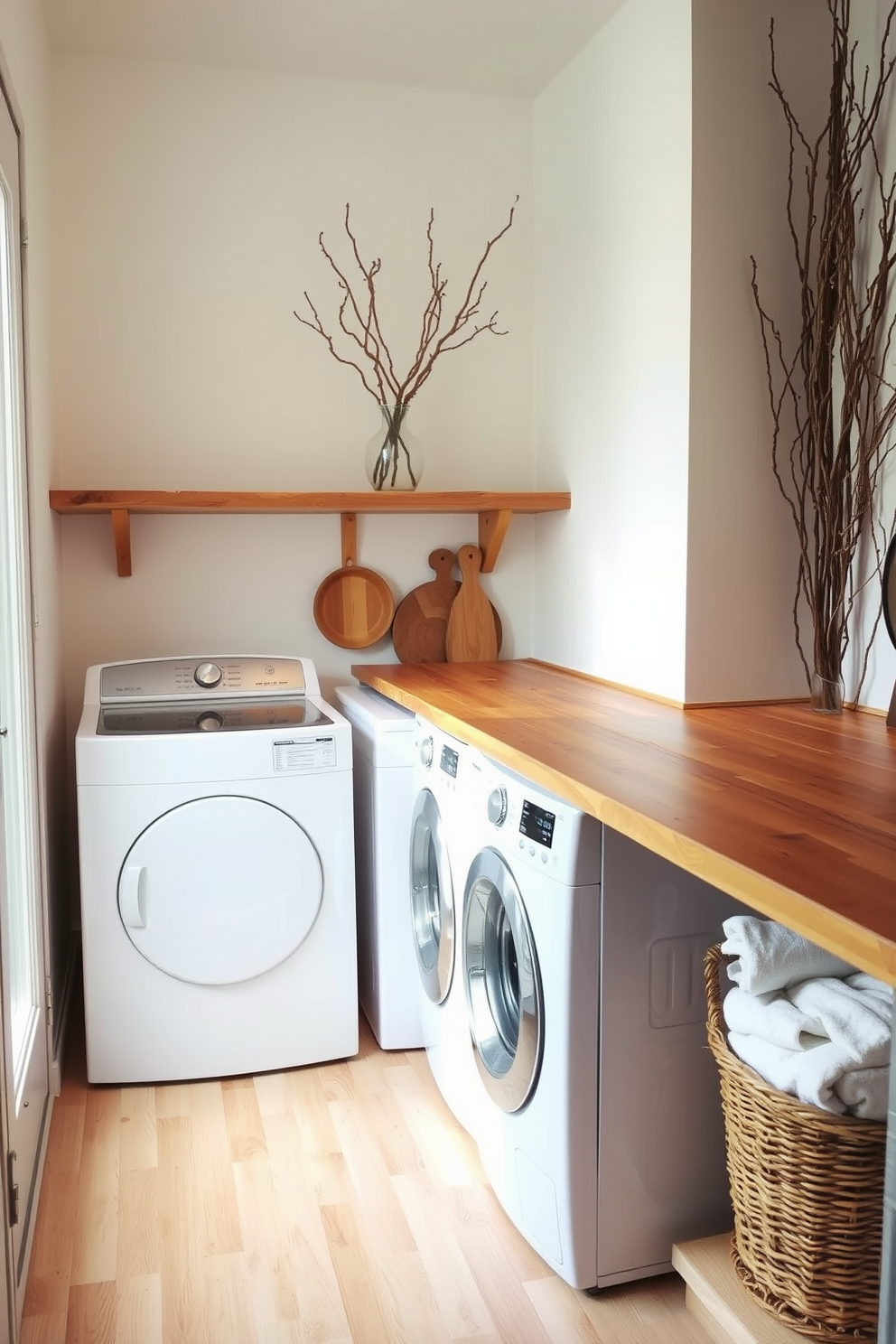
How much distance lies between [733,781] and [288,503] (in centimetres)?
157

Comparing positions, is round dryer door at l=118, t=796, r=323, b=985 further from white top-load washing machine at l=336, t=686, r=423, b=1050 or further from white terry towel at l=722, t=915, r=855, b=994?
white terry towel at l=722, t=915, r=855, b=994

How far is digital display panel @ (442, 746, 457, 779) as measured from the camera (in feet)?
7.34

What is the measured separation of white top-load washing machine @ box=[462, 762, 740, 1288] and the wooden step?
2.6 inches

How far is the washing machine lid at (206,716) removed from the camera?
258 centimetres

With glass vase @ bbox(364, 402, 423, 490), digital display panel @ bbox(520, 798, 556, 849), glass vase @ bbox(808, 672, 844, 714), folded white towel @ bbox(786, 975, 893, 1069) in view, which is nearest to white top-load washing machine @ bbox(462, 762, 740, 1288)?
digital display panel @ bbox(520, 798, 556, 849)

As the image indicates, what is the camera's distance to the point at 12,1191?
1.66 meters

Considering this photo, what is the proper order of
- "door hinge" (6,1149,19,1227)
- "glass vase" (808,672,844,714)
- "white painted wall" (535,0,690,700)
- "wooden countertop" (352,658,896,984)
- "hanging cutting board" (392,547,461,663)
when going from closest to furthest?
"wooden countertop" (352,658,896,984) → "door hinge" (6,1149,19,1227) → "glass vase" (808,672,844,714) → "white painted wall" (535,0,690,700) → "hanging cutting board" (392,547,461,663)

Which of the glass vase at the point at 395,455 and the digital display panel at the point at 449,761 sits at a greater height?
the glass vase at the point at 395,455

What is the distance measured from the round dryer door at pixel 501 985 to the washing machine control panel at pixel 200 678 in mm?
978

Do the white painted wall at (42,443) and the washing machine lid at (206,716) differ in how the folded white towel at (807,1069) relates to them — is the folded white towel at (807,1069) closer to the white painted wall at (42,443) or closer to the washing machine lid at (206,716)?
the washing machine lid at (206,716)

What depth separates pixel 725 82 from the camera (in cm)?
230

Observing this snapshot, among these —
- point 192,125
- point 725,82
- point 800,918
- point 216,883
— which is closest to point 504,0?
point 725,82

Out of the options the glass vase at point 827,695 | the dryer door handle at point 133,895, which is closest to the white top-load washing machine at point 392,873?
the dryer door handle at point 133,895

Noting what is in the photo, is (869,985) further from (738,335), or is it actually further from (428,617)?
(428,617)
